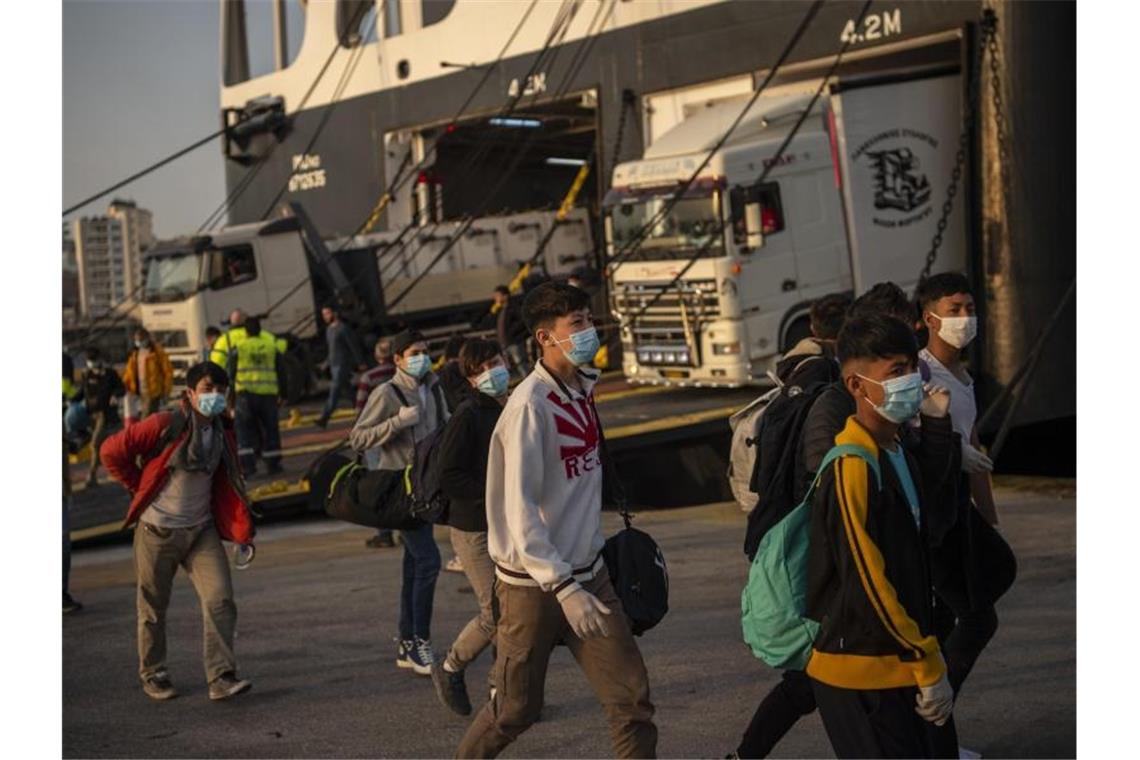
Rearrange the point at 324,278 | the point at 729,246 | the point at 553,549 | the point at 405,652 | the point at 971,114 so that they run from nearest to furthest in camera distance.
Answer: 1. the point at 553,549
2. the point at 405,652
3. the point at 971,114
4. the point at 729,246
5. the point at 324,278

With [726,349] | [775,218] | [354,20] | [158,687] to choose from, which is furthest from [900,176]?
[158,687]

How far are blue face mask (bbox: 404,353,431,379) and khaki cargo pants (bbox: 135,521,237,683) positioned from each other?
1162 millimetres

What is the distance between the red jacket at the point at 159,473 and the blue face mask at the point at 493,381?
1406mm

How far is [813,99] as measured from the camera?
1429 cm

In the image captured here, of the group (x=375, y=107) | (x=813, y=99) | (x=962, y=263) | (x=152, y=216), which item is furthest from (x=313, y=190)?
(x=962, y=263)

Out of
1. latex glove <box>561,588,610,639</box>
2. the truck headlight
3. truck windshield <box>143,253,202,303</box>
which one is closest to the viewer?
latex glove <box>561,588,610,639</box>

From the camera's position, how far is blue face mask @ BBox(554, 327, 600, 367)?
4609 millimetres

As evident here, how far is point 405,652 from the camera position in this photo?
705cm

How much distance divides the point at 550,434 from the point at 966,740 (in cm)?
229

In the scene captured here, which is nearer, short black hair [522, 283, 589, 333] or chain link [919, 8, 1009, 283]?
short black hair [522, 283, 589, 333]

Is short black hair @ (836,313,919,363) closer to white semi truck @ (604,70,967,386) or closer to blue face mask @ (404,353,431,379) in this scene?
blue face mask @ (404,353,431,379)

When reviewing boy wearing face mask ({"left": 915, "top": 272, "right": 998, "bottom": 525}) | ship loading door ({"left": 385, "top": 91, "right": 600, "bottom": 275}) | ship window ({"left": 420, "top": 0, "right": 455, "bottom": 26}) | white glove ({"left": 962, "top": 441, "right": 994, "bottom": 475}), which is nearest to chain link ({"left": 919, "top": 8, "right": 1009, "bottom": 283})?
ship loading door ({"left": 385, "top": 91, "right": 600, "bottom": 275})

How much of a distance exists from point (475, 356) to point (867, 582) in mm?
2551

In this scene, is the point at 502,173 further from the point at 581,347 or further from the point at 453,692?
the point at 581,347
